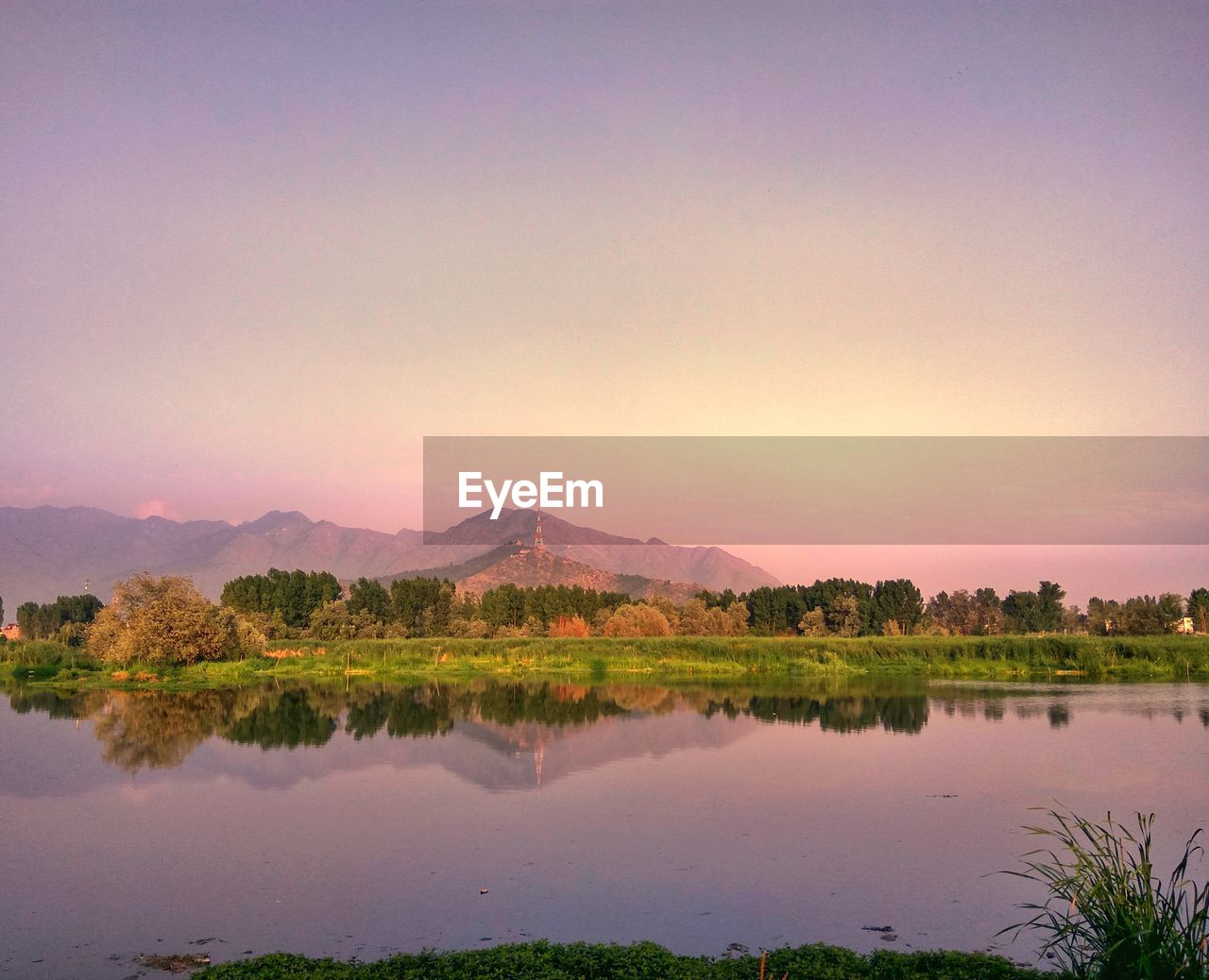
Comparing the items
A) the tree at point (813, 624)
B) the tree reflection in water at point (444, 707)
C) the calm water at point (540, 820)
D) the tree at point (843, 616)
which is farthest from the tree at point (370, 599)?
the calm water at point (540, 820)

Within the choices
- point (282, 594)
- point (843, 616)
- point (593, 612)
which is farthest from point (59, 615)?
point (843, 616)

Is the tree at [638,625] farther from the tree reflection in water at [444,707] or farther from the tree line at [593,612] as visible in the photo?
the tree reflection in water at [444,707]

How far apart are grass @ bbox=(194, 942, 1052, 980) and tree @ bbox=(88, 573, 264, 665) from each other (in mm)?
38440

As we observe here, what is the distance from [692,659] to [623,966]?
43.5 meters

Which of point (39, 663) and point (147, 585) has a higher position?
point (147, 585)

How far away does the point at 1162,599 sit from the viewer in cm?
9550

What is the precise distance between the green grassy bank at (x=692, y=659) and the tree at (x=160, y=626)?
41.2 inches

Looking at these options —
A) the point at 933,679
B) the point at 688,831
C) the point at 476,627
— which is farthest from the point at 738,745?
the point at 476,627

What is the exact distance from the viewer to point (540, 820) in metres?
16.8

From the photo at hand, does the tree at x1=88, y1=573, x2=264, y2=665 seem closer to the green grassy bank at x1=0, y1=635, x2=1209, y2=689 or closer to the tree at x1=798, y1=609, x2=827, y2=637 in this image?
the green grassy bank at x1=0, y1=635, x2=1209, y2=689

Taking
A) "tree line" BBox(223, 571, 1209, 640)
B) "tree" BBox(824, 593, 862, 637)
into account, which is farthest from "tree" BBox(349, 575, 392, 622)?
"tree" BBox(824, 593, 862, 637)

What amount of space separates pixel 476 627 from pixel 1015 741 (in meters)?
59.2

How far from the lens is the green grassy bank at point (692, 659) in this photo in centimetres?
4806

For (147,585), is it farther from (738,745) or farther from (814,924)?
(814,924)
